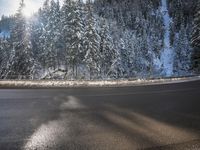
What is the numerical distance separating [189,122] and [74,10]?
4712cm

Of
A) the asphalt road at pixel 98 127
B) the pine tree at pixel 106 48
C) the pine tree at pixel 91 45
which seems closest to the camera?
the asphalt road at pixel 98 127

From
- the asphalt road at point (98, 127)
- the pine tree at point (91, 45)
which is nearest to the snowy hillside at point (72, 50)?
the pine tree at point (91, 45)

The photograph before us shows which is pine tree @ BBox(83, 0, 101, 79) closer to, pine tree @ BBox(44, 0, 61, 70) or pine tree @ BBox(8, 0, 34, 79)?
pine tree @ BBox(44, 0, 61, 70)

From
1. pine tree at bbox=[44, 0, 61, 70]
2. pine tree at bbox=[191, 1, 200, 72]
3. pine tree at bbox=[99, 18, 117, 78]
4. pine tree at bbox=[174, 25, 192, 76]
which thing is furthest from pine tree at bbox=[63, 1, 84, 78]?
pine tree at bbox=[174, 25, 192, 76]

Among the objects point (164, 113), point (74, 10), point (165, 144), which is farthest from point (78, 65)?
point (165, 144)

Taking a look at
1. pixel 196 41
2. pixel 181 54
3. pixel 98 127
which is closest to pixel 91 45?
pixel 196 41

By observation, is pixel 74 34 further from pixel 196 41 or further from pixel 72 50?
pixel 196 41

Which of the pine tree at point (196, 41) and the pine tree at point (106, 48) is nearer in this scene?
the pine tree at point (196, 41)

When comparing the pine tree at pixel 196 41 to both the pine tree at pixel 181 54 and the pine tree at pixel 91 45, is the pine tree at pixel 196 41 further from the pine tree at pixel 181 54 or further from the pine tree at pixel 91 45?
the pine tree at pixel 181 54

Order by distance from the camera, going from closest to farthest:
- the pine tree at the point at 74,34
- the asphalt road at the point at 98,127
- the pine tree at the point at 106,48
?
the asphalt road at the point at 98,127 → the pine tree at the point at 74,34 → the pine tree at the point at 106,48

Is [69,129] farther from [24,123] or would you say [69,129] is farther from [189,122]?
[189,122]

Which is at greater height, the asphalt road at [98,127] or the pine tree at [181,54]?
the pine tree at [181,54]

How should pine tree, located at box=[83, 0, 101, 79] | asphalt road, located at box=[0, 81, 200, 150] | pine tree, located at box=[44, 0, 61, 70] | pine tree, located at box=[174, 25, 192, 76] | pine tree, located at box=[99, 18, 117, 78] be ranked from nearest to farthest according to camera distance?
asphalt road, located at box=[0, 81, 200, 150] < pine tree, located at box=[83, 0, 101, 79] < pine tree, located at box=[44, 0, 61, 70] < pine tree, located at box=[99, 18, 117, 78] < pine tree, located at box=[174, 25, 192, 76]

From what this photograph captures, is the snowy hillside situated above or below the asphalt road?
above
